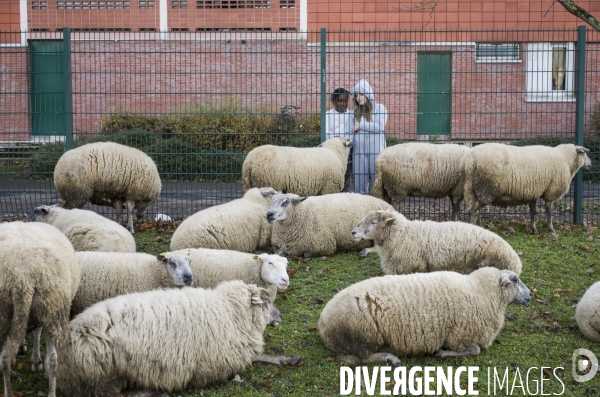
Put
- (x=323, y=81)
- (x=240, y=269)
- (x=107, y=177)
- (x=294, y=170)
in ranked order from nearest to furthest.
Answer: (x=240, y=269) < (x=107, y=177) < (x=294, y=170) < (x=323, y=81)

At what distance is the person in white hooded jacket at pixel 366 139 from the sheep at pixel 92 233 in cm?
564

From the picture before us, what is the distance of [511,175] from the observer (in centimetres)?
1184

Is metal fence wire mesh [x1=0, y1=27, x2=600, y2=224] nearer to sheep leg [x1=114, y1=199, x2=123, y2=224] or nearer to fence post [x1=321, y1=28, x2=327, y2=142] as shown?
fence post [x1=321, y1=28, x2=327, y2=142]

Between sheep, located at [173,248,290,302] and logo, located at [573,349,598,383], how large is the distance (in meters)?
2.93

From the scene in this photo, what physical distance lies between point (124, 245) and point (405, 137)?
7643mm

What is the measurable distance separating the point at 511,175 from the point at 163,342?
7.38 meters

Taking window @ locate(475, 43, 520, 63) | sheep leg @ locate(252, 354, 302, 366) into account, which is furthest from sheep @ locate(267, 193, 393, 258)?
window @ locate(475, 43, 520, 63)

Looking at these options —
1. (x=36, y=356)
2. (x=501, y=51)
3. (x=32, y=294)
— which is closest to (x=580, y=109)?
(x=501, y=51)

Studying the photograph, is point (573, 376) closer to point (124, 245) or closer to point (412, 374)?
point (412, 374)

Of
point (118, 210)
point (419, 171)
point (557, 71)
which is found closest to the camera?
point (419, 171)

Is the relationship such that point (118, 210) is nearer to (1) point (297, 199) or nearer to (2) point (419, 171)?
(1) point (297, 199)

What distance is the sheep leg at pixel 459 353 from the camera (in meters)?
6.91

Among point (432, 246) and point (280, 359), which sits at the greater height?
point (432, 246)

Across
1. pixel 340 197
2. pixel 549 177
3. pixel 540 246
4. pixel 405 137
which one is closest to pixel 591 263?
pixel 540 246
